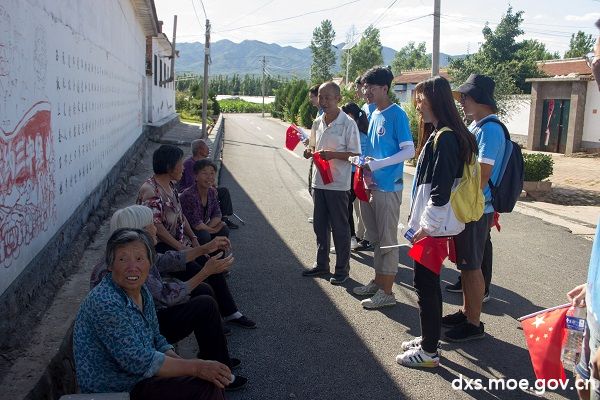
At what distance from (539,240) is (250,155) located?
11756mm

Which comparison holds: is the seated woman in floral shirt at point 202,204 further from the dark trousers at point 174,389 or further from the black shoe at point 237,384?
the dark trousers at point 174,389

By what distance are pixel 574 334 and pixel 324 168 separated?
10.9 ft

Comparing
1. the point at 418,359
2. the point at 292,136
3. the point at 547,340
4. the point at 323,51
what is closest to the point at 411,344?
the point at 418,359

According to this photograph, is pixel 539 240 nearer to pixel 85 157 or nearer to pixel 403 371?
pixel 403 371

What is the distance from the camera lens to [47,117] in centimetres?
454

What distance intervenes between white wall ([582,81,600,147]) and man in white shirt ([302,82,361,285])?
2077cm

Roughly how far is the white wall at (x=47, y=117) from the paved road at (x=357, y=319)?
61.9 inches

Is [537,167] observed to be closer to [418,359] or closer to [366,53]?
[418,359]

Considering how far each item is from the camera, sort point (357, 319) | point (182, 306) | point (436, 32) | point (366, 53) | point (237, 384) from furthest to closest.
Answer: point (366, 53)
point (436, 32)
point (357, 319)
point (237, 384)
point (182, 306)

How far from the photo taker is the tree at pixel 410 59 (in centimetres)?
8831

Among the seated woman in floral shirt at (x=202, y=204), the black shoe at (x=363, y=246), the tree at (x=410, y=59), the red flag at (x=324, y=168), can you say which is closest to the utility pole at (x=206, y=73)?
the black shoe at (x=363, y=246)

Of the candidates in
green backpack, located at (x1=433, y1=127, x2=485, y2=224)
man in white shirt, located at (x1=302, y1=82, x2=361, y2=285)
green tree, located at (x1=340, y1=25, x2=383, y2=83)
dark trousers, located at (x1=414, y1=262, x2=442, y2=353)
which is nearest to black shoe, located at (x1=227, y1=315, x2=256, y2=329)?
man in white shirt, located at (x1=302, y1=82, x2=361, y2=285)

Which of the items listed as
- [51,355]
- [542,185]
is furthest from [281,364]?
[542,185]

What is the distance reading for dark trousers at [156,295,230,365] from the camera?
3.28 m
